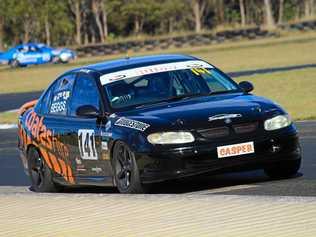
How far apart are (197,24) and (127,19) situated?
1366 centimetres

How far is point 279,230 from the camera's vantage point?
6.40m

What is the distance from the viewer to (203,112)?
9.84 metres

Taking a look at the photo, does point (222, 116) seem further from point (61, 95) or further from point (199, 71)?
point (61, 95)

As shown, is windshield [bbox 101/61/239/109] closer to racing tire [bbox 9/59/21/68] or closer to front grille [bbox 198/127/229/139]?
front grille [bbox 198/127/229/139]

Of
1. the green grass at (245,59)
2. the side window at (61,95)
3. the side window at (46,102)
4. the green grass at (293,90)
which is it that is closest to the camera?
the side window at (61,95)

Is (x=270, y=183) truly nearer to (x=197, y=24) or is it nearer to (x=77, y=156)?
(x=77, y=156)

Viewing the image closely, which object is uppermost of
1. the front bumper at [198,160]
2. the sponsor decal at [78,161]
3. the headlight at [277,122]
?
the headlight at [277,122]

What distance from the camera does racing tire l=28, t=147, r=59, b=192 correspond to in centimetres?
1162

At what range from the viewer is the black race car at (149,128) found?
965 cm

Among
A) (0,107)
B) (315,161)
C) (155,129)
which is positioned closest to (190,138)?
(155,129)

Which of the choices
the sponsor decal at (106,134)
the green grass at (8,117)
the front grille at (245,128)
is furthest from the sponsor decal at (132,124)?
the green grass at (8,117)

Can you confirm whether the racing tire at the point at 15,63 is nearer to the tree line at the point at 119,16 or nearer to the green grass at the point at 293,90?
the tree line at the point at 119,16

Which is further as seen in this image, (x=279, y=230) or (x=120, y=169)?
(x=120, y=169)

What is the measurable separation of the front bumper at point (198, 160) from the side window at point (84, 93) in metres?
1.39
